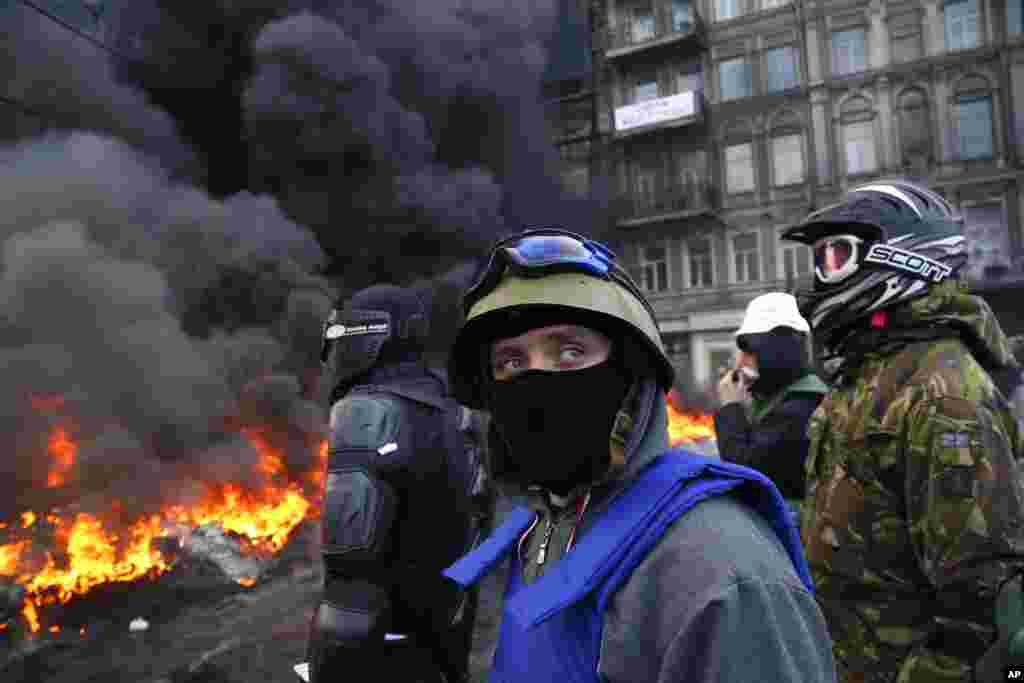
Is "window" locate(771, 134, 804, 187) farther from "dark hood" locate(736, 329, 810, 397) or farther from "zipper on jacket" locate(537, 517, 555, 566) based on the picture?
"zipper on jacket" locate(537, 517, 555, 566)

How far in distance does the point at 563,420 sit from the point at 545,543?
24cm

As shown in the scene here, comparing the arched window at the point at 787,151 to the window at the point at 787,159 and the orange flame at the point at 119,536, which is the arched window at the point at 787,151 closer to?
the window at the point at 787,159

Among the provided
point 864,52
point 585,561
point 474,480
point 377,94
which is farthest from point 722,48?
point 585,561

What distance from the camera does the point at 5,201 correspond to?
9656 millimetres

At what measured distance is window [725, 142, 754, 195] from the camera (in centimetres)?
2019

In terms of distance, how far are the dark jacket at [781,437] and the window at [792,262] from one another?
16.9 m

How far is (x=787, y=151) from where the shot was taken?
19.7 metres

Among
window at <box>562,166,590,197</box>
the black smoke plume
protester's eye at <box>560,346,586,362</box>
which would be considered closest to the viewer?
protester's eye at <box>560,346,586,362</box>

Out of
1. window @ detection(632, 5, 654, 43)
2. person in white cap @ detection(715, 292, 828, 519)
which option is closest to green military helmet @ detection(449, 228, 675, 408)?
person in white cap @ detection(715, 292, 828, 519)

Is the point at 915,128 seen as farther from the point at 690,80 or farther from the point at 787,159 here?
the point at 690,80

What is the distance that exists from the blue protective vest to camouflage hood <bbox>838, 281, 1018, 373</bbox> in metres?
1.05

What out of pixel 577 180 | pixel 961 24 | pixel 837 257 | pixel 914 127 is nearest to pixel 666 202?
pixel 577 180

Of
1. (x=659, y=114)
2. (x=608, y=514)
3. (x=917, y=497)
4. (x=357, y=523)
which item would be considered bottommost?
(x=357, y=523)

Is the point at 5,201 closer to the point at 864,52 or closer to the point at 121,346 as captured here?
the point at 121,346
